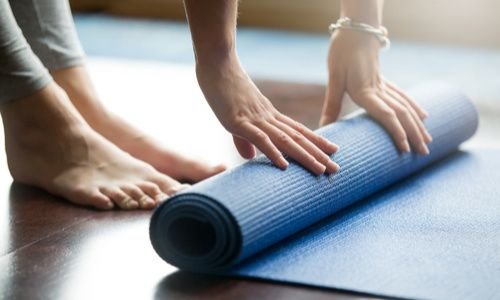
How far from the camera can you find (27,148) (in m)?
2.24

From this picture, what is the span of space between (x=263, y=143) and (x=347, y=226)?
221 mm

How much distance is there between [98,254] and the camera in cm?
186

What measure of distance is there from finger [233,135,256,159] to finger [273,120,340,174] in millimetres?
70

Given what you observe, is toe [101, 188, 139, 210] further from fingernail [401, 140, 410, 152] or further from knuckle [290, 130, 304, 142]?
fingernail [401, 140, 410, 152]

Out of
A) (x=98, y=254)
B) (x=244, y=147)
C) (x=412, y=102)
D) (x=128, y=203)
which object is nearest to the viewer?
(x=98, y=254)

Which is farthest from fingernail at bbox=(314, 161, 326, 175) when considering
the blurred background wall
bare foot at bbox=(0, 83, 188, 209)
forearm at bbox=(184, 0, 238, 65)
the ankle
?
the blurred background wall

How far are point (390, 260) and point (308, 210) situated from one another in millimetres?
186

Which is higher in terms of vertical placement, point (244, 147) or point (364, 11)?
point (364, 11)

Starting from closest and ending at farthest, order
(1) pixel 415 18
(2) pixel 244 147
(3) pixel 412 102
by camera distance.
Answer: (2) pixel 244 147 → (3) pixel 412 102 → (1) pixel 415 18

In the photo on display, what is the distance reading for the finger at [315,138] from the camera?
1.97 m

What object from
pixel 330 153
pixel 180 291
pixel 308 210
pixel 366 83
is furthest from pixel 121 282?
pixel 366 83

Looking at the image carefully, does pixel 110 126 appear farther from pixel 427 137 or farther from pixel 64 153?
pixel 427 137

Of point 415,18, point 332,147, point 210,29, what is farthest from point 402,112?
point 415,18

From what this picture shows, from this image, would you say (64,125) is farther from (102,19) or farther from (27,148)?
(102,19)
